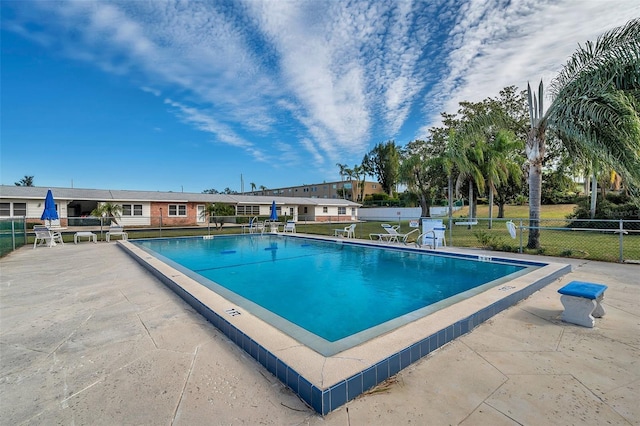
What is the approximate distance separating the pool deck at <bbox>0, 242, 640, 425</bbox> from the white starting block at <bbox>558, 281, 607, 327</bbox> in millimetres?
119

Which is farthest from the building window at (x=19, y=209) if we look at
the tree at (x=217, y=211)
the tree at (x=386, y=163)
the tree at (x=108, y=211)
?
the tree at (x=386, y=163)

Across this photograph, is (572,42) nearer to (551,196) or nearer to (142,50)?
(142,50)

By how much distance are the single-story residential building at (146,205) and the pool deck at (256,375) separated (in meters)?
14.9

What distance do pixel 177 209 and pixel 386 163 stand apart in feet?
123

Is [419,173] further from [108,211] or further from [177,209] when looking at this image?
[108,211]

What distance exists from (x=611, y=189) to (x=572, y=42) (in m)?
22.0

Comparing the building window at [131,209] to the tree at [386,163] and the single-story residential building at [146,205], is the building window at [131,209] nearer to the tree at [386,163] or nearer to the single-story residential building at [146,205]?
the single-story residential building at [146,205]

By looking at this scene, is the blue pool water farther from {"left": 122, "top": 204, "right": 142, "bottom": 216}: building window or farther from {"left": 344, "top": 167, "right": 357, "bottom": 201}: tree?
{"left": 344, "top": 167, "right": 357, "bottom": 201}: tree

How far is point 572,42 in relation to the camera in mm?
9422

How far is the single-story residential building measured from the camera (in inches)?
822

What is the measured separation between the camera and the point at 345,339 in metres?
3.07

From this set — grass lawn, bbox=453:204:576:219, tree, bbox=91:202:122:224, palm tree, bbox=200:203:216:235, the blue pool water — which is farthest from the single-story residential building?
grass lawn, bbox=453:204:576:219

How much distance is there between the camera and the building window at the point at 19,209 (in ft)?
67.5

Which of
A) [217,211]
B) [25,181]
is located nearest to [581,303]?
[217,211]
